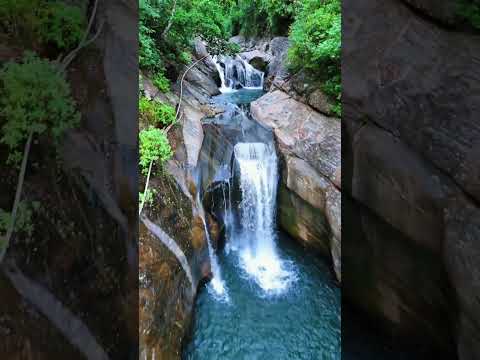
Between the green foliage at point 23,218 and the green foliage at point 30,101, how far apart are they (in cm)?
29

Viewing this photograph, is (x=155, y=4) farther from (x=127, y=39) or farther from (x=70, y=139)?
(x=70, y=139)

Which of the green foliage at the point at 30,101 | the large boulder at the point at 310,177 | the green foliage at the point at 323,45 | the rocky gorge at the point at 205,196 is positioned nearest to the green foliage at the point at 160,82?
the rocky gorge at the point at 205,196

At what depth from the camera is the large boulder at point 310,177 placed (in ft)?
18.0

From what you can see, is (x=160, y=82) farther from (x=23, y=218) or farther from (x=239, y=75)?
(x=239, y=75)

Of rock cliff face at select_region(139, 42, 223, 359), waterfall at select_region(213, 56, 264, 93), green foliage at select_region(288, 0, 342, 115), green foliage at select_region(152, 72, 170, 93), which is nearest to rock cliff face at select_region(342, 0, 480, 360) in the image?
rock cliff face at select_region(139, 42, 223, 359)

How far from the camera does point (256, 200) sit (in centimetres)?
695

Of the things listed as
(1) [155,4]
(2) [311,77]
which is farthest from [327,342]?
(1) [155,4]

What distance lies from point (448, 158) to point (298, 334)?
13.0ft

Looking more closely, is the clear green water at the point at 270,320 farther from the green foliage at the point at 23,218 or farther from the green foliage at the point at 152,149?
the green foliage at the point at 23,218

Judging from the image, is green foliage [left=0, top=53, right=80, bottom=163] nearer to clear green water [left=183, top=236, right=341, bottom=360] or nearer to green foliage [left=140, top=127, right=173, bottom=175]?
green foliage [left=140, top=127, right=173, bottom=175]

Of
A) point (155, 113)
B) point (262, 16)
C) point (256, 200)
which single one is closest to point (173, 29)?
point (155, 113)

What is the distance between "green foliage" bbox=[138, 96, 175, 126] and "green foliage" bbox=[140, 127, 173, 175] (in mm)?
773

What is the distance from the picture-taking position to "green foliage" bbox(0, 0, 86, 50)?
5.95 ft

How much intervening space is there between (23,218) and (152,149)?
2.85 metres
